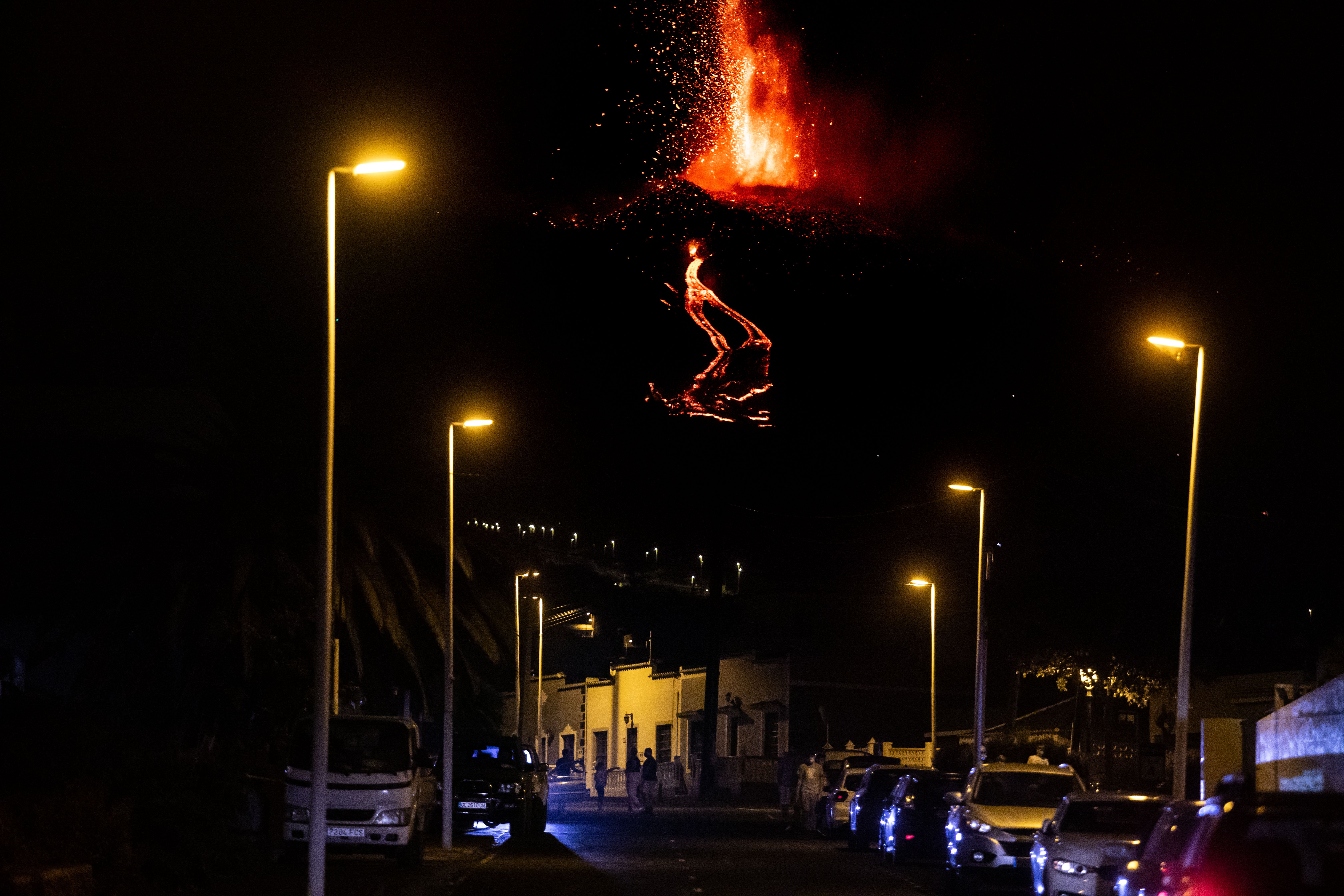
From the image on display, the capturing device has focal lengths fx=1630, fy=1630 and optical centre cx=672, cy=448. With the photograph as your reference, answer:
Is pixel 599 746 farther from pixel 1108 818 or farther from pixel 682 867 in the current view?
pixel 1108 818

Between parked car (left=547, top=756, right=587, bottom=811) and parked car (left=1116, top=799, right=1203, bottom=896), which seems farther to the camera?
parked car (left=547, top=756, right=587, bottom=811)

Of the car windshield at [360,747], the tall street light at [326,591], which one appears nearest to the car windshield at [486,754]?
the car windshield at [360,747]

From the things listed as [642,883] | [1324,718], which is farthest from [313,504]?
[1324,718]

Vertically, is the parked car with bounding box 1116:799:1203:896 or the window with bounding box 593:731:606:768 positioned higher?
the parked car with bounding box 1116:799:1203:896

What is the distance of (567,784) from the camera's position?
236 feet

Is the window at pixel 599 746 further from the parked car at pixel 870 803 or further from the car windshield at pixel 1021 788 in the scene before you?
the car windshield at pixel 1021 788

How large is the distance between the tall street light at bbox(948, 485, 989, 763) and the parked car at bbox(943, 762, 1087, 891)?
14.3 m

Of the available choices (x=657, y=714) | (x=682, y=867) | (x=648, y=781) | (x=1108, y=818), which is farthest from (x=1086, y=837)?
(x=657, y=714)

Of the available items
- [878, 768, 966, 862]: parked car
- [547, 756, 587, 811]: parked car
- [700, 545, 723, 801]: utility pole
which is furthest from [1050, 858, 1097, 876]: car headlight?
[547, 756, 587, 811]: parked car

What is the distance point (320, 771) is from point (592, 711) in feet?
211

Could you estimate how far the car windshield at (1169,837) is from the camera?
11984mm

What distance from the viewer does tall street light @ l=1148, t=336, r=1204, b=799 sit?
22.6 m

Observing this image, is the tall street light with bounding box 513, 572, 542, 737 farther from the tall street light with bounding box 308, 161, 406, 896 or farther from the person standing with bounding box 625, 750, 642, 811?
the tall street light with bounding box 308, 161, 406, 896

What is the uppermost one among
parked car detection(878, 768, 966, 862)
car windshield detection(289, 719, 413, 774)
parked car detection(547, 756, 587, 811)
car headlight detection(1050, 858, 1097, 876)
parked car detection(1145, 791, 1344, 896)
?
parked car detection(1145, 791, 1344, 896)
